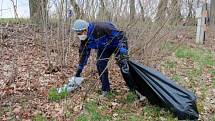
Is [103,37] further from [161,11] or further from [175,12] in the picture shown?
[175,12]

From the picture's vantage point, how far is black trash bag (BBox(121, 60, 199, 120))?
587 cm

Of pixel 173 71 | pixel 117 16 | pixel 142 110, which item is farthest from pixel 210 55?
pixel 142 110

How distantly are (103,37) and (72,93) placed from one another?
112 cm

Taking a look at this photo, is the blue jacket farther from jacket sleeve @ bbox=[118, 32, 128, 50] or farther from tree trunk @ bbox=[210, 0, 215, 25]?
tree trunk @ bbox=[210, 0, 215, 25]

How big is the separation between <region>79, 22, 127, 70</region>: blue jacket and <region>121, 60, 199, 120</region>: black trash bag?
0.43 metres

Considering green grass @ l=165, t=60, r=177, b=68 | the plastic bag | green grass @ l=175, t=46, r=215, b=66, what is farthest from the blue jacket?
green grass @ l=175, t=46, r=215, b=66

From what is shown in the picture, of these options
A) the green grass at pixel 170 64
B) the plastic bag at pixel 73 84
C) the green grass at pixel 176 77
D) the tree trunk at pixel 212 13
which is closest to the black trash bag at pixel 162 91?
the plastic bag at pixel 73 84

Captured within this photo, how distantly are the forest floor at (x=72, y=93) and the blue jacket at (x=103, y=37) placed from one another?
671mm

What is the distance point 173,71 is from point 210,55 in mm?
3432

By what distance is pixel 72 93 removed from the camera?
22.1ft

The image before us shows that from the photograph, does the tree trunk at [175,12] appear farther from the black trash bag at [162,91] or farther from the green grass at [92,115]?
the green grass at [92,115]

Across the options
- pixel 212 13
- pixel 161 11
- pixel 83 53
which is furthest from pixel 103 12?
pixel 212 13

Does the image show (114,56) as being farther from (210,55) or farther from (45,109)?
(210,55)

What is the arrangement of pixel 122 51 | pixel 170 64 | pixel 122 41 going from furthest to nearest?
pixel 170 64 → pixel 122 41 → pixel 122 51
